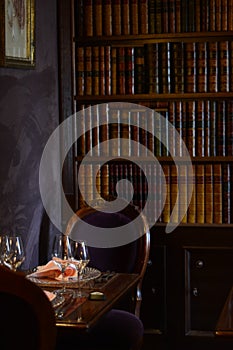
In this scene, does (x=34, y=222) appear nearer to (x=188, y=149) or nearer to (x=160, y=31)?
(x=188, y=149)

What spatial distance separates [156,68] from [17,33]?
0.88 metres

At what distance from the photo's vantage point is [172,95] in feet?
13.4

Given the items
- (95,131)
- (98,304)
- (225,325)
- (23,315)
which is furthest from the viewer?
(95,131)

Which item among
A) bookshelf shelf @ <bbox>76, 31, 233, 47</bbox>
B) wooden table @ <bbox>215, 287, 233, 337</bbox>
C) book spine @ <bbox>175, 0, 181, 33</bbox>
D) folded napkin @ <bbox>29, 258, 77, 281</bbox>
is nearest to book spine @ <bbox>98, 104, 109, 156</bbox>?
bookshelf shelf @ <bbox>76, 31, 233, 47</bbox>

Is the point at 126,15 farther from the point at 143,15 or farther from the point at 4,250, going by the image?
the point at 4,250

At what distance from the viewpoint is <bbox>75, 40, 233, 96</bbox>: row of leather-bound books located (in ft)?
13.3

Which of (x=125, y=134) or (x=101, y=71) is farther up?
(x=101, y=71)

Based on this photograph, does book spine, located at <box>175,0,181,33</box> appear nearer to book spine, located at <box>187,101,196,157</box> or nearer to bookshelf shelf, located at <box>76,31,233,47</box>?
bookshelf shelf, located at <box>76,31,233,47</box>

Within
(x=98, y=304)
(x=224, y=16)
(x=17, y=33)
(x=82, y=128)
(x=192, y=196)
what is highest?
(x=224, y=16)

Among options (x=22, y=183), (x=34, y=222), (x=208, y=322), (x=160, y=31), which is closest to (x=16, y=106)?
(x=22, y=183)

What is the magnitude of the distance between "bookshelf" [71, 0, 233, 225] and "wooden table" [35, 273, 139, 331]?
1.07 metres

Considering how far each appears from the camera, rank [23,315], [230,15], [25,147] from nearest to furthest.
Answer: [23,315] < [25,147] < [230,15]

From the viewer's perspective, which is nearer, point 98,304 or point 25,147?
point 98,304

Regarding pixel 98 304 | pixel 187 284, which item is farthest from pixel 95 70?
pixel 98 304
